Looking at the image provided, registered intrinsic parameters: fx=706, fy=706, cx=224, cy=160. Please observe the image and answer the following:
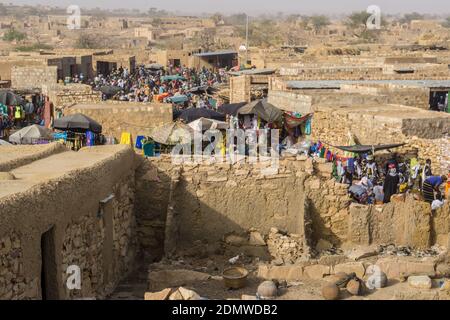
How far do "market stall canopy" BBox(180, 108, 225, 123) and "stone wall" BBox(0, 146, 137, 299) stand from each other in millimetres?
7176

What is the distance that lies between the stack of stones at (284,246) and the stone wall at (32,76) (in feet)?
56.2

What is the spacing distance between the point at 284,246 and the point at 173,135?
486 centimetres

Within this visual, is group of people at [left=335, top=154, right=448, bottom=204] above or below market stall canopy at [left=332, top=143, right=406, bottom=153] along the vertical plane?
below

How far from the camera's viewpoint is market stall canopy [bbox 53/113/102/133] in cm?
1600

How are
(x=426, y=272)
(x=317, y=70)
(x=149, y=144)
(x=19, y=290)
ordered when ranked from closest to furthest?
(x=19, y=290) < (x=426, y=272) < (x=149, y=144) < (x=317, y=70)

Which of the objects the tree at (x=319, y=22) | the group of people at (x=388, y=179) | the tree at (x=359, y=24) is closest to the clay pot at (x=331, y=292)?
the group of people at (x=388, y=179)

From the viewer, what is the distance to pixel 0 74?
29219 millimetres

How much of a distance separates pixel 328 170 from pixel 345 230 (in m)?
1.09

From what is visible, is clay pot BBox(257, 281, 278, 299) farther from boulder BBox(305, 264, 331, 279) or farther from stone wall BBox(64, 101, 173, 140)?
stone wall BBox(64, 101, 173, 140)

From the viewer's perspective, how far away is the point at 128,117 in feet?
57.7

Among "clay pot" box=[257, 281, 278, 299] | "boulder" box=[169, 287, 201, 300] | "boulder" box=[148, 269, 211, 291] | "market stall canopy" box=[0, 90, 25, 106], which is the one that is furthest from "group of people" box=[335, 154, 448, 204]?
"market stall canopy" box=[0, 90, 25, 106]
